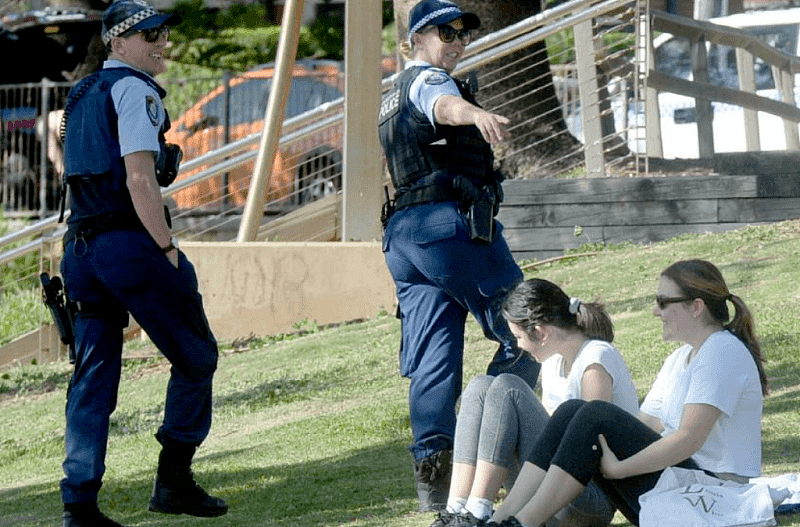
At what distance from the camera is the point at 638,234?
1051cm

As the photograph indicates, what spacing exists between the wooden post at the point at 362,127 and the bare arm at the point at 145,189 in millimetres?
5806

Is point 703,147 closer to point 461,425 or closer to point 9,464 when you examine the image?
point 9,464

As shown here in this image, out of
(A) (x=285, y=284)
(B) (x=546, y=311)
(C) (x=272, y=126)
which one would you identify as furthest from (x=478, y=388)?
(C) (x=272, y=126)

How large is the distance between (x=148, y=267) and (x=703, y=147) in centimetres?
763

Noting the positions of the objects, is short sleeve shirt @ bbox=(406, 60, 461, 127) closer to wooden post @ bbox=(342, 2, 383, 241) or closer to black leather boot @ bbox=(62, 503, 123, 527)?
black leather boot @ bbox=(62, 503, 123, 527)

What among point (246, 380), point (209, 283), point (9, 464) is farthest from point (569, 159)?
point (9, 464)

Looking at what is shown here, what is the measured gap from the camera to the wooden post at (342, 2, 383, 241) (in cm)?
1068

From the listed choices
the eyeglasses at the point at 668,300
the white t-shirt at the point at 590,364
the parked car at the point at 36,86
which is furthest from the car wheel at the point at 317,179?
the eyeglasses at the point at 668,300

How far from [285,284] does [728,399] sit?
636 centimetres

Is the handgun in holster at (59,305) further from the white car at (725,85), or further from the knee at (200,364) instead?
the white car at (725,85)

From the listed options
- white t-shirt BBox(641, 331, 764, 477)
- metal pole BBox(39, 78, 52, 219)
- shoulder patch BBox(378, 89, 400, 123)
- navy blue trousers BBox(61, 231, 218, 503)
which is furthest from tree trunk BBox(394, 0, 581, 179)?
white t-shirt BBox(641, 331, 764, 477)

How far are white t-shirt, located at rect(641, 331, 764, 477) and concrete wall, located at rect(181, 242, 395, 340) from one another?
583 centimetres

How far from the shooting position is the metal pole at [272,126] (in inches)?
433

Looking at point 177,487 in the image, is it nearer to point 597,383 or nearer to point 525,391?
point 525,391
